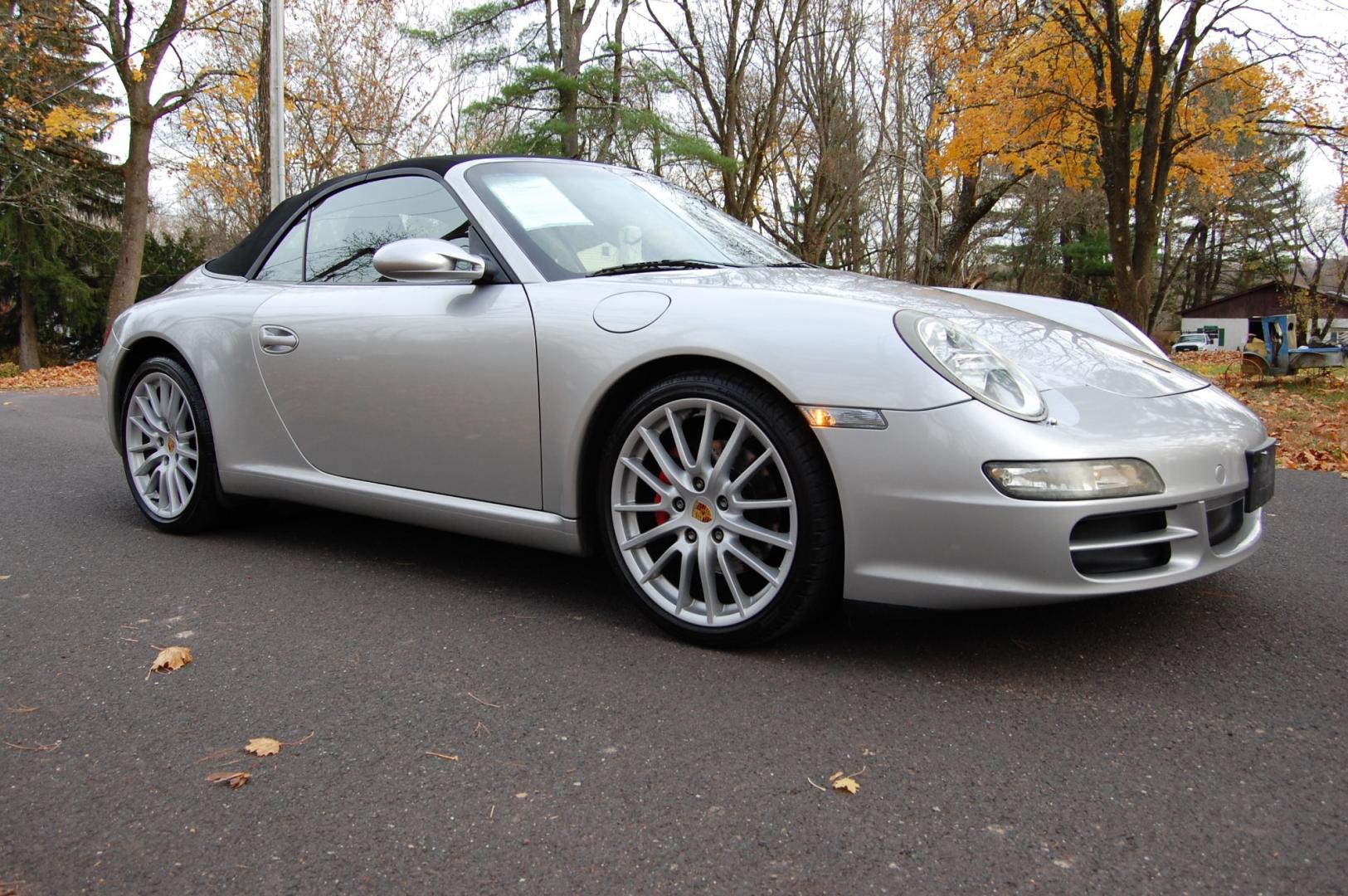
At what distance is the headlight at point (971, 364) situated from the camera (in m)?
2.30

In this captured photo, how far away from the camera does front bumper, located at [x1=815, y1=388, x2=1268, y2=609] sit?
7.25 ft

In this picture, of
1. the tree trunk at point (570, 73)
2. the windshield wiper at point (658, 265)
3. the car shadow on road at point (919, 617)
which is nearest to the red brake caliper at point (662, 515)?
the car shadow on road at point (919, 617)

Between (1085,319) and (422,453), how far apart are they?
7.87 ft

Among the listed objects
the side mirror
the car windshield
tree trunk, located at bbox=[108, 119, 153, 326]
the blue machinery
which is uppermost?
tree trunk, located at bbox=[108, 119, 153, 326]

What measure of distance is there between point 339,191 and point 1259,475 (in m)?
3.23

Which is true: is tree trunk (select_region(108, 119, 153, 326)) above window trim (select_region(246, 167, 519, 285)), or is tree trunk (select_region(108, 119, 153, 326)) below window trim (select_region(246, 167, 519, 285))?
above

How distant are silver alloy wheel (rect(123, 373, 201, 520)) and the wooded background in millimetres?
10099

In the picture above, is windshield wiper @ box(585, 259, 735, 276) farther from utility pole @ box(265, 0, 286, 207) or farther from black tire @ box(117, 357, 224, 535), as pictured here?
utility pole @ box(265, 0, 286, 207)

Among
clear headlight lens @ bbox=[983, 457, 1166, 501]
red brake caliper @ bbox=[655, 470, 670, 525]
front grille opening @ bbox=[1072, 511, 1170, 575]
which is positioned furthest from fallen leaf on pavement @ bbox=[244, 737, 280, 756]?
front grille opening @ bbox=[1072, 511, 1170, 575]

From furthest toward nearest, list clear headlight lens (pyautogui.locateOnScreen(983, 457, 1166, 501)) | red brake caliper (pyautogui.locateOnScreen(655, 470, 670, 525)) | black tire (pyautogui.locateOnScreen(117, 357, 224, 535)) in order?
black tire (pyautogui.locateOnScreen(117, 357, 224, 535)) < red brake caliper (pyautogui.locateOnScreen(655, 470, 670, 525)) < clear headlight lens (pyautogui.locateOnScreen(983, 457, 1166, 501))

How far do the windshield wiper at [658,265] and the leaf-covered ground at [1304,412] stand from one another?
443 cm

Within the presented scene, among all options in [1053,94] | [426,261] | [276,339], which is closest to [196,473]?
[276,339]

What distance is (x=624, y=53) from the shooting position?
20.6 metres

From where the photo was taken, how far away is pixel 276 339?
347cm
